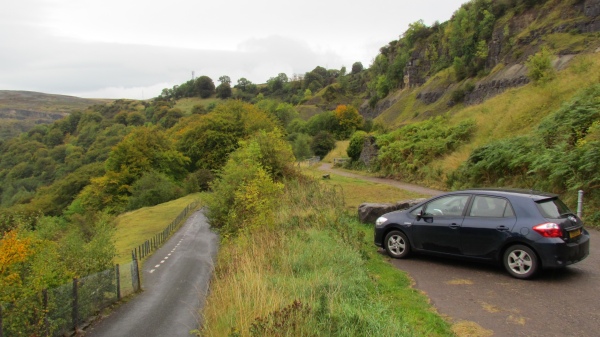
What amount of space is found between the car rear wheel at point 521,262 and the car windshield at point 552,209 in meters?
0.75

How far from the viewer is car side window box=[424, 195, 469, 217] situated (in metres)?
9.04

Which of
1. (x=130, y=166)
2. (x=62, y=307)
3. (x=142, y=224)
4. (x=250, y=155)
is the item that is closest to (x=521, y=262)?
(x=62, y=307)

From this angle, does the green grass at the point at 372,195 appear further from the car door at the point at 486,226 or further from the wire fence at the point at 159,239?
the wire fence at the point at 159,239

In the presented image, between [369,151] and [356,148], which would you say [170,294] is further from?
[356,148]

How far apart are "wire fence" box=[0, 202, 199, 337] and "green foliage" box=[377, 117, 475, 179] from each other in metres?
17.7

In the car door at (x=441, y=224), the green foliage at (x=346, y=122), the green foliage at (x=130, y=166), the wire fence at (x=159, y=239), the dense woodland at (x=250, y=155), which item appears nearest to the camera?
the car door at (x=441, y=224)

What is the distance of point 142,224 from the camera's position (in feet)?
144

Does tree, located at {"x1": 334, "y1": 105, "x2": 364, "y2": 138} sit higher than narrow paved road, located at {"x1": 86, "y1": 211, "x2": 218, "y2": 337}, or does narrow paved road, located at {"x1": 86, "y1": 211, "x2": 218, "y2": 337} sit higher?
tree, located at {"x1": 334, "y1": 105, "x2": 364, "y2": 138}

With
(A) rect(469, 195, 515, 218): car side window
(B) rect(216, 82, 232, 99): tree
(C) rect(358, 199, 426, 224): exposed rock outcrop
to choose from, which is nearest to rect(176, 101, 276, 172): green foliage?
(C) rect(358, 199, 426, 224): exposed rock outcrop

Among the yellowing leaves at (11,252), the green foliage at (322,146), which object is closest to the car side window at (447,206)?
the yellowing leaves at (11,252)

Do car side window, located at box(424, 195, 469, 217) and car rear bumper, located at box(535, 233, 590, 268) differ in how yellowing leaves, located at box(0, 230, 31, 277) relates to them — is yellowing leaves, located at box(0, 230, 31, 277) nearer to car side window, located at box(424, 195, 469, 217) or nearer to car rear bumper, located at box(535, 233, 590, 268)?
car side window, located at box(424, 195, 469, 217)

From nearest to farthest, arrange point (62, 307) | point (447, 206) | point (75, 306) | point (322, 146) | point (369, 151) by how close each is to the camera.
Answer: point (447, 206), point (62, 307), point (75, 306), point (369, 151), point (322, 146)

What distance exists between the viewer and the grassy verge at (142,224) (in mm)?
35622

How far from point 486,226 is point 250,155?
1745 centimetres
